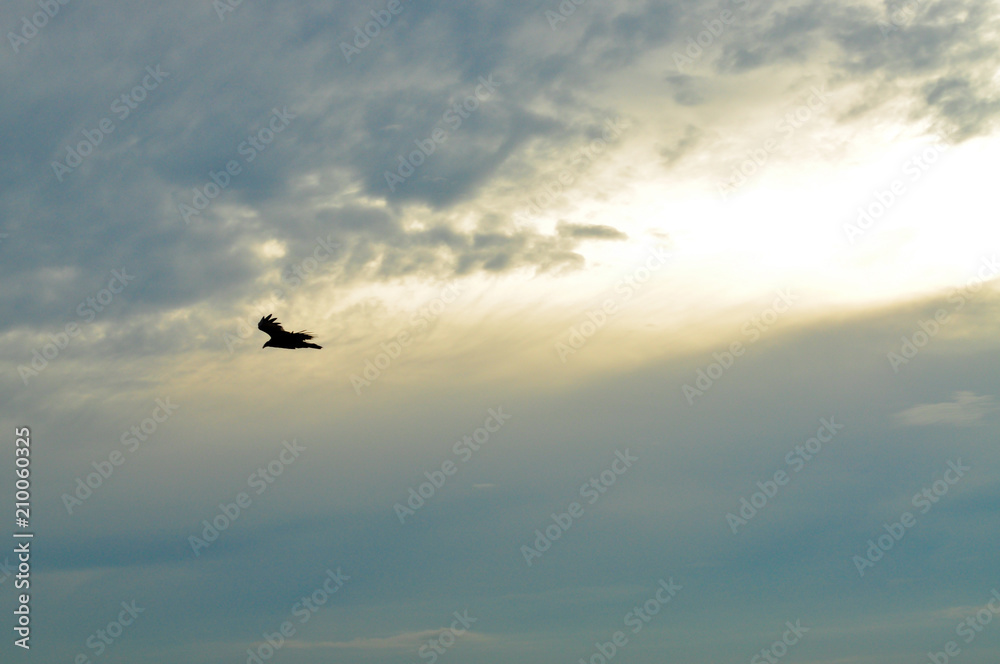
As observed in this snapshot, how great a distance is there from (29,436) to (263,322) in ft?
91.0

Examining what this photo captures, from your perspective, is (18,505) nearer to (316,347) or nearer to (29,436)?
(29,436)

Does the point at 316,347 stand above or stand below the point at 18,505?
above

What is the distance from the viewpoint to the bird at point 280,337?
2591 inches

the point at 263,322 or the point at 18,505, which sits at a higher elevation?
the point at 263,322

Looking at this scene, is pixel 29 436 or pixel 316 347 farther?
pixel 29 436

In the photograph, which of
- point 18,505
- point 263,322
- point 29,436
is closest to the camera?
point 263,322

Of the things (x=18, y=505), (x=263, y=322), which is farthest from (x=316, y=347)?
(x=18, y=505)

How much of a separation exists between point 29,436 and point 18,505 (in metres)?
8.06

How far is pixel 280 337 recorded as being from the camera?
2655 inches

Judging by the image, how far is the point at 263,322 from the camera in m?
65.7

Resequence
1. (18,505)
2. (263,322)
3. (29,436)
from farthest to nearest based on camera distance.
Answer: (29,436) < (18,505) < (263,322)

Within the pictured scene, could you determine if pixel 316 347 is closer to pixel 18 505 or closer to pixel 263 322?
pixel 263 322

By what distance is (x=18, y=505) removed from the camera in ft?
240

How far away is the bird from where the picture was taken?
6581 cm
